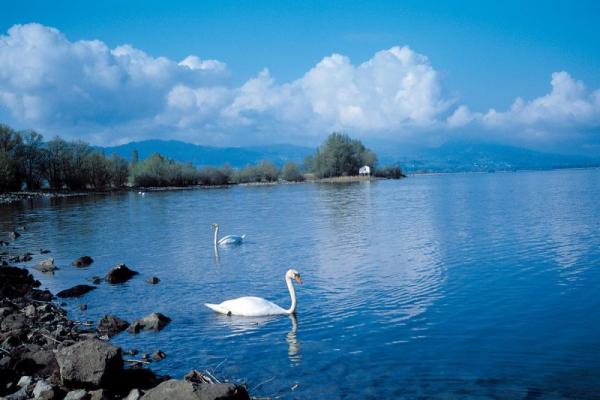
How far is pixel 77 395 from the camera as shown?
26.8 ft

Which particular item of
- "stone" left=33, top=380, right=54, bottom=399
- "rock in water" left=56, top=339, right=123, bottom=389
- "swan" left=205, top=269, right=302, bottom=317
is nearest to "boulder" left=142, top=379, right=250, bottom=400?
"rock in water" left=56, top=339, right=123, bottom=389

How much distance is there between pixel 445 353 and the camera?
11781 mm

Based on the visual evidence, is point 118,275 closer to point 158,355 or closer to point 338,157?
point 158,355

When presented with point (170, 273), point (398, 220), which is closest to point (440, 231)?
point (398, 220)

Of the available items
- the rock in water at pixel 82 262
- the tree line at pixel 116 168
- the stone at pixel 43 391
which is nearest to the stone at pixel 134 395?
the stone at pixel 43 391

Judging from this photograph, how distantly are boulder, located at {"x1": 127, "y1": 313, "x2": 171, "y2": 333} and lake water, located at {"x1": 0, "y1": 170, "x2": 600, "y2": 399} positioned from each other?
40cm

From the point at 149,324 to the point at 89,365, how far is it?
18.4 feet

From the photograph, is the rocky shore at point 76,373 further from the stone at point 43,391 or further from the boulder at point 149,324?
the boulder at point 149,324

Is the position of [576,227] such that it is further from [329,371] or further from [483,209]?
[329,371]

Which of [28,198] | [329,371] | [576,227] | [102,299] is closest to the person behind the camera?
[329,371]

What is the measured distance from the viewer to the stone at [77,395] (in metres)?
8.12

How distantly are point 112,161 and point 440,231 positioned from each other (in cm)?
11542

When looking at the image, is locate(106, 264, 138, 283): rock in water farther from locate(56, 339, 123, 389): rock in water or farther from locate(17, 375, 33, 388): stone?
locate(56, 339, 123, 389): rock in water

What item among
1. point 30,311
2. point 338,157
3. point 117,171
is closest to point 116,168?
point 117,171
